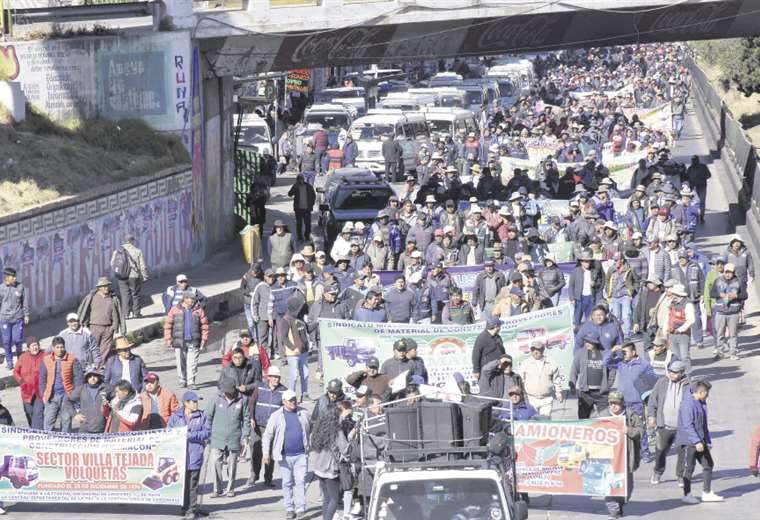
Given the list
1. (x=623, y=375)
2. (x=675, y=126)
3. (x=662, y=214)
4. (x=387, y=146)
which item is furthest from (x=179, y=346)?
(x=675, y=126)

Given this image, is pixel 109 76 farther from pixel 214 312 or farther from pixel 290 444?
pixel 290 444

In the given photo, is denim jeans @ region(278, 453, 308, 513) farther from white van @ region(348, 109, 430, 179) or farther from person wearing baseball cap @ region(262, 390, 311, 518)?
white van @ region(348, 109, 430, 179)

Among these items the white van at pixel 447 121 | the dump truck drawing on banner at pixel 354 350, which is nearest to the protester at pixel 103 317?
the dump truck drawing on banner at pixel 354 350

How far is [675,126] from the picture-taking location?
62250 millimetres

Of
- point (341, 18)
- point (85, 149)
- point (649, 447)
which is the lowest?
point (649, 447)

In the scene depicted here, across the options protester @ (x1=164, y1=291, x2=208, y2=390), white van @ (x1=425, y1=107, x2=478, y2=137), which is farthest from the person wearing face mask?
white van @ (x1=425, y1=107, x2=478, y2=137)

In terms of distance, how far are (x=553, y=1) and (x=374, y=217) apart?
231 inches

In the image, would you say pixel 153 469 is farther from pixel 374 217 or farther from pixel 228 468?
pixel 374 217

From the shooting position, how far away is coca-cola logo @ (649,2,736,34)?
3650 centimetres

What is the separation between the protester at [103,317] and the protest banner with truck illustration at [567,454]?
25.1ft

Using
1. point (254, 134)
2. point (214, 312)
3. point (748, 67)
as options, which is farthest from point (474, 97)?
point (214, 312)

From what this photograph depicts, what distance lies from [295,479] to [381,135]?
31.9m

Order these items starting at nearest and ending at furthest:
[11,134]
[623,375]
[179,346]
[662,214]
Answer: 1. [623,375]
2. [179,346]
3. [662,214]
4. [11,134]

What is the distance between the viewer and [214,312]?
30.8m
